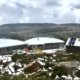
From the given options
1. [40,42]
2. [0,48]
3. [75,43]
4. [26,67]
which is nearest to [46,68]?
[26,67]

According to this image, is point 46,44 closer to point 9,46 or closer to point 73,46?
point 9,46

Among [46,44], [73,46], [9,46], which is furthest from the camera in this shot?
[46,44]

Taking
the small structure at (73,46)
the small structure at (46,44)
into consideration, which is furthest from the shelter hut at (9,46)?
the small structure at (73,46)

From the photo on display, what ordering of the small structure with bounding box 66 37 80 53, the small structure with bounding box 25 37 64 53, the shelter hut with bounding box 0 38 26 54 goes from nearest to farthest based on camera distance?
the small structure with bounding box 66 37 80 53 → the shelter hut with bounding box 0 38 26 54 → the small structure with bounding box 25 37 64 53

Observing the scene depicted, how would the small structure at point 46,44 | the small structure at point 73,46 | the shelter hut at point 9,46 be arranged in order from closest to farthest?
the small structure at point 73,46 < the shelter hut at point 9,46 < the small structure at point 46,44

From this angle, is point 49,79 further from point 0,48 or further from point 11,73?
point 0,48

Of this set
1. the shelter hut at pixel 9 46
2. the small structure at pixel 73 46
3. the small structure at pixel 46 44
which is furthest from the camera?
the small structure at pixel 46 44

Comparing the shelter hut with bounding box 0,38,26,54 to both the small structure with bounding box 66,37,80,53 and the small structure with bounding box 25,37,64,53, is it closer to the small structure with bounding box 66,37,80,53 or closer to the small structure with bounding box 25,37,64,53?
the small structure with bounding box 25,37,64,53

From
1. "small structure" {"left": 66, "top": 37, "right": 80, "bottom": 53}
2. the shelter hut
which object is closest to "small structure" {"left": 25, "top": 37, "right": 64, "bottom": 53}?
the shelter hut

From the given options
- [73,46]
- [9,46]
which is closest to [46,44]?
[9,46]

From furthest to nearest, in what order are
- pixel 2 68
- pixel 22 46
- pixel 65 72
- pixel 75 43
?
1. pixel 22 46
2. pixel 75 43
3. pixel 2 68
4. pixel 65 72

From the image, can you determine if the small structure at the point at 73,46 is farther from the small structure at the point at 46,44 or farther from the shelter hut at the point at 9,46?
the shelter hut at the point at 9,46
